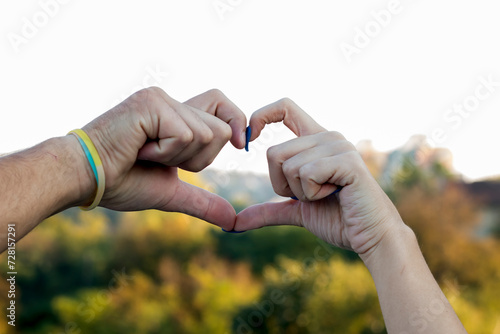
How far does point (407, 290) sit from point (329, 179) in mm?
375

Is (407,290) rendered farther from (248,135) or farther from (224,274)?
(224,274)

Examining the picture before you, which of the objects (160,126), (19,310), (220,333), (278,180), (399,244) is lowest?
(220,333)

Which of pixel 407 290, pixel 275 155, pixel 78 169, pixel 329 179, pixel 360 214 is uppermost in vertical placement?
pixel 78 169

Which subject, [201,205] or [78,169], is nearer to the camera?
[78,169]

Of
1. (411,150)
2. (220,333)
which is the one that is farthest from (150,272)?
(411,150)

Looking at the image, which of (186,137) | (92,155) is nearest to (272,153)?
(186,137)

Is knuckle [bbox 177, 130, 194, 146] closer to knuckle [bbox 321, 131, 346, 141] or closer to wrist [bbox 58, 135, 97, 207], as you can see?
wrist [bbox 58, 135, 97, 207]

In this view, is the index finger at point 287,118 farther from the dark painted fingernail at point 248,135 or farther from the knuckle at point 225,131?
the knuckle at point 225,131

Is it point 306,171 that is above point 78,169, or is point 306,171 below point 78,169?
below

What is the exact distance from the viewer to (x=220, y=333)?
9305 mm

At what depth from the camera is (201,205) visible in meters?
1.58

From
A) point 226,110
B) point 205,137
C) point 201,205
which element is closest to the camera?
point 205,137

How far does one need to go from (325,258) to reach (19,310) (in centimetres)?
683

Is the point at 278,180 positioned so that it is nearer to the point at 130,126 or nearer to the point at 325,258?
the point at 130,126
